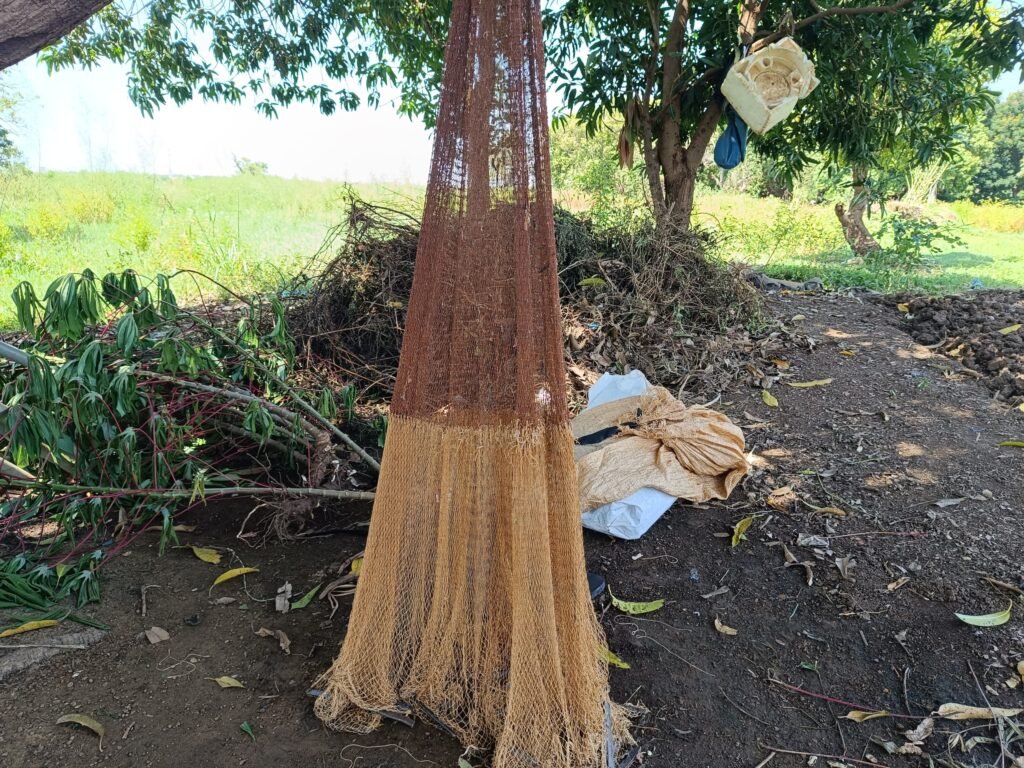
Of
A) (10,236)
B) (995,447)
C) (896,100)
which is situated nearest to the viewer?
(995,447)

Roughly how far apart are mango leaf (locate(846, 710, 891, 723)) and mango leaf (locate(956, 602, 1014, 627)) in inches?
17.9

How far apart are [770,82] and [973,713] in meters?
3.40

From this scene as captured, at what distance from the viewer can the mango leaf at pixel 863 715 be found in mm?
1603

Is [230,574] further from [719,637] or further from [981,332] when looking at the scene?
[981,332]

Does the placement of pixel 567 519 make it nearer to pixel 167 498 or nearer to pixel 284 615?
pixel 284 615

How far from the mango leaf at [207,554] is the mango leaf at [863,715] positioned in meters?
1.97

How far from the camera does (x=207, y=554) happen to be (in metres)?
2.25

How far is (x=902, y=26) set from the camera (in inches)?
155

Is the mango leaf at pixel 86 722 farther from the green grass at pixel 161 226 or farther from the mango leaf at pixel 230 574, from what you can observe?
the green grass at pixel 161 226

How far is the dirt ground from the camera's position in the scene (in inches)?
60.1

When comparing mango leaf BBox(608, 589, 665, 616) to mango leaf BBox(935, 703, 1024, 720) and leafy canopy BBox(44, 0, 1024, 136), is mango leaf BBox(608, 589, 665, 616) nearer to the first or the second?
mango leaf BBox(935, 703, 1024, 720)

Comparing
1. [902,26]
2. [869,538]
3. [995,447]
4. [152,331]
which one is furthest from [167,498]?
[902,26]

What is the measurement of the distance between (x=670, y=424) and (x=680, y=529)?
0.45 m

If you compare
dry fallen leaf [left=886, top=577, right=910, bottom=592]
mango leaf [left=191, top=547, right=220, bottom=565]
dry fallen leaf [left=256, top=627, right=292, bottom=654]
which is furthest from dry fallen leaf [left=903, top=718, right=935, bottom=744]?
mango leaf [left=191, top=547, right=220, bottom=565]
